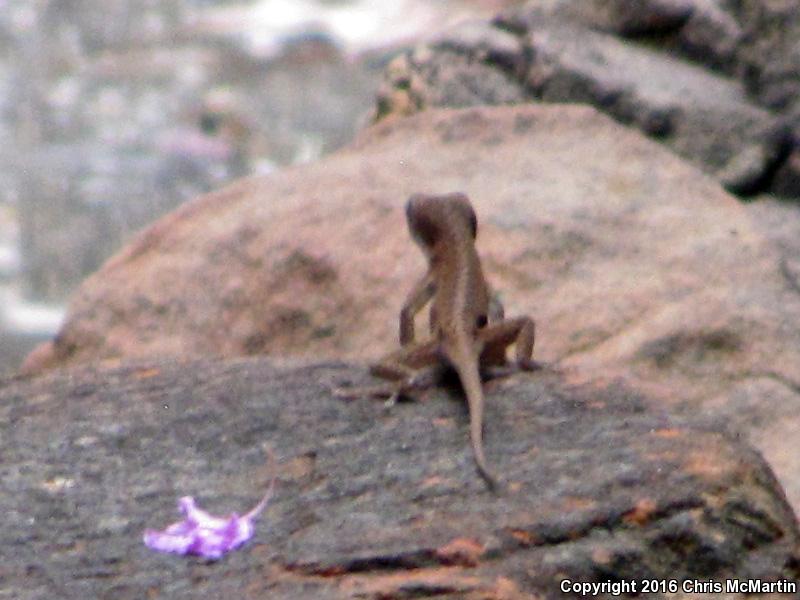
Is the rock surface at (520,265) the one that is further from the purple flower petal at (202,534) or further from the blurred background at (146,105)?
the blurred background at (146,105)

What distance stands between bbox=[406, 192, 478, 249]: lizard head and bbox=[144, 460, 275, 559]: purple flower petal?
239cm

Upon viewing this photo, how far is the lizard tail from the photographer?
4297mm

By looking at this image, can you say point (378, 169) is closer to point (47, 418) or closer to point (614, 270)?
point (614, 270)

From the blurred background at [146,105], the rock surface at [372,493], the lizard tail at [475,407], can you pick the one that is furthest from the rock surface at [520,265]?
the blurred background at [146,105]

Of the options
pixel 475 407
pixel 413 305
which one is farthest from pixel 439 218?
pixel 475 407

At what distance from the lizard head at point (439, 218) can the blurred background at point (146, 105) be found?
549 centimetres

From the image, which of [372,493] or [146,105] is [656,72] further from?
[146,105]

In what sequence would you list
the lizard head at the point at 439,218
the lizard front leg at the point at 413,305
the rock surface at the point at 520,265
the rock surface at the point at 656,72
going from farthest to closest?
the rock surface at the point at 656,72
the rock surface at the point at 520,265
the lizard head at the point at 439,218
the lizard front leg at the point at 413,305

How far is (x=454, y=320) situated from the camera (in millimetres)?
5523

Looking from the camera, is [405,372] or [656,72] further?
[656,72]

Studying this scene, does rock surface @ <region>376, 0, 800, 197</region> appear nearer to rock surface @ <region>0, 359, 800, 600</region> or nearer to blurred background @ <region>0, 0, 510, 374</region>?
rock surface @ <region>0, 359, 800, 600</region>

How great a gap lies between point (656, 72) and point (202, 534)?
6048 millimetres

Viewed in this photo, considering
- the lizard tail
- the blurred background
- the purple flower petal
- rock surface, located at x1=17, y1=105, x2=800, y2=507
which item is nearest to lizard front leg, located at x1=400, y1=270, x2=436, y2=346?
rock surface, located at x1=17, y1=105, x2=800, y2=507

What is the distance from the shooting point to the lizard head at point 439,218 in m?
6.18
